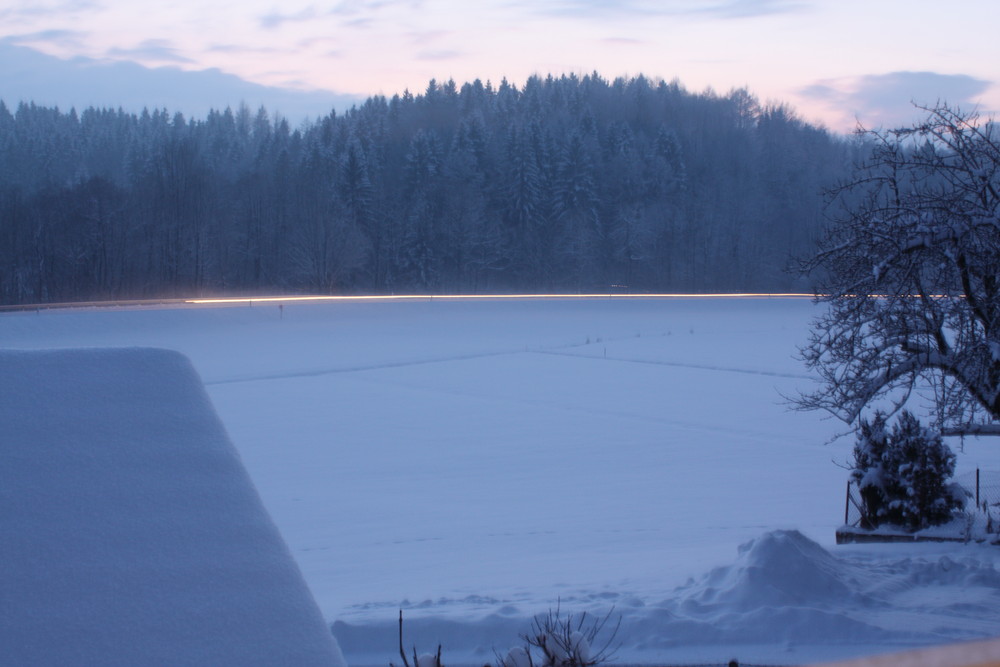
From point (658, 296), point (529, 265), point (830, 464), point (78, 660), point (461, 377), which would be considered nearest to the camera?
point (78, 660)

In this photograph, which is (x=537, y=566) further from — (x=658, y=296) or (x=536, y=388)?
(x=658, y=296)

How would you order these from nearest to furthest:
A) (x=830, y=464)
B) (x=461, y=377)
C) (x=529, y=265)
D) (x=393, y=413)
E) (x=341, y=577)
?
(x=341, y=577)
(x=830, y=464)
(x=393, y=413)
(x=461, y=377)
(x=529, y=265)

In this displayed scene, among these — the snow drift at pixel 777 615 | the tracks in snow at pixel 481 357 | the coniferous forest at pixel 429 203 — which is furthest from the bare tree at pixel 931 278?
the coniferous forest at pixel 429 203

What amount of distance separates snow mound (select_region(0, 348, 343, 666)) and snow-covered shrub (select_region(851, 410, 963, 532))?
9.41 metres

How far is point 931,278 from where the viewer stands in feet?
29.1

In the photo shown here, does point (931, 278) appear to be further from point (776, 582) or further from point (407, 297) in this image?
point (407, 297)

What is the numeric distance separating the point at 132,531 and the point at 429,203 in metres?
84.3

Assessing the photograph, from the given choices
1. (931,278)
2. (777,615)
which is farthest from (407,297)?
(777,615)

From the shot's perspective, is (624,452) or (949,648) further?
(624,452)

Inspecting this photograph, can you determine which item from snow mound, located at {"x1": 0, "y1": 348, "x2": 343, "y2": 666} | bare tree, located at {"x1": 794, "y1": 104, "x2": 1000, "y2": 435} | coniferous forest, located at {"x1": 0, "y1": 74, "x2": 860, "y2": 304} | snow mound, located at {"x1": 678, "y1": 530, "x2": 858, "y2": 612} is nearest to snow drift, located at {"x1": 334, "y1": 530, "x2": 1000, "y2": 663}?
snow mound, located at {"x1": 678, "y1": 530, "x2": 858, "y2": 612}

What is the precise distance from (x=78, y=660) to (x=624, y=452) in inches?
634

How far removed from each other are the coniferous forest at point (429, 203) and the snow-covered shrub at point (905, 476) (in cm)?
5651

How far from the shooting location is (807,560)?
27.6 ft

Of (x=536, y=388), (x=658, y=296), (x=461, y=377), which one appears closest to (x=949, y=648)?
(x=536, y=388)
